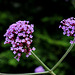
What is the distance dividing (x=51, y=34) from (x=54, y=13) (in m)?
0.38

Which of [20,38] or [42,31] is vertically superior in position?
[20,38]

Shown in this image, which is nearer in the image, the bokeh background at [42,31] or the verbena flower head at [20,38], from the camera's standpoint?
the verbena flower head at [20,38]

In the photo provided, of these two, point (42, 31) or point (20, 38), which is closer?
point (20, 38)

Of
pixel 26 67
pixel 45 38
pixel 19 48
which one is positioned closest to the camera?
pixel 19 48

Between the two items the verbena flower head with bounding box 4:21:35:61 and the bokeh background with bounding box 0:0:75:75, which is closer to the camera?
the verbena flower head with bounding box 4:21:35:61

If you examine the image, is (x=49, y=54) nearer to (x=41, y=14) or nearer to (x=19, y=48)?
(x=41, y=14)

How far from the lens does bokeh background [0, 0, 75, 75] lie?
3.98m

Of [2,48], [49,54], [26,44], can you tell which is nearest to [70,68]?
[49,54]

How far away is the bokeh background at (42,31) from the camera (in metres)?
3.98

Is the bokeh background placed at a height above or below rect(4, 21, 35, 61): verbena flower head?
below

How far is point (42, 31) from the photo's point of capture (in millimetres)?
4137

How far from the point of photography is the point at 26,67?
13.8 feet

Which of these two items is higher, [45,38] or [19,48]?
[19,48]

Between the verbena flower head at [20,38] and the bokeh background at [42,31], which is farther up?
the verbena flower head at [20,38]
